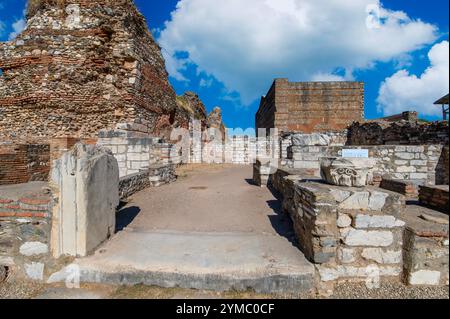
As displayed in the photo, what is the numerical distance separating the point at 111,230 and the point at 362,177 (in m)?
3.65

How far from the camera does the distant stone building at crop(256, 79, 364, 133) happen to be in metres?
19.9

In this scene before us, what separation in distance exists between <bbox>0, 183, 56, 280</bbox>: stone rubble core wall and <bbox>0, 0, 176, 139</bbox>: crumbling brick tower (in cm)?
716

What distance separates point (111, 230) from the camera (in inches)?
141

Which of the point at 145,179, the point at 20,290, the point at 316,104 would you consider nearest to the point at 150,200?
the point at 145,179

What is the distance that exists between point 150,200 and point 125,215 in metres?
1.31

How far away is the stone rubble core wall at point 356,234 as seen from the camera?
2.58m

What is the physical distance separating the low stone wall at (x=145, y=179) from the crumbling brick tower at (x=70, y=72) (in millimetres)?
2773

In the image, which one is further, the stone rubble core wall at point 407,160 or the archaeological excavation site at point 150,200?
the stone rubble core wall at point 407,160

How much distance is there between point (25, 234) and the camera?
3.04 metres

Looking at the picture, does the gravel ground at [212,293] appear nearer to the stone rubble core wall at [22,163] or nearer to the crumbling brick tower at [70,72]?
the stone rubble core wall at [22,163]

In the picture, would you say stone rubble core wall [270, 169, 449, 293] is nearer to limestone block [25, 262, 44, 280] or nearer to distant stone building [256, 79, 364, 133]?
limestone block [25, 262, 44, 280]

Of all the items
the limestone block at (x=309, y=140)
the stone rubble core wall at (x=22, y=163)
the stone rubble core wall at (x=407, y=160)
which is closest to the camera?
the stone rubble core wall at (x=22, y=163)

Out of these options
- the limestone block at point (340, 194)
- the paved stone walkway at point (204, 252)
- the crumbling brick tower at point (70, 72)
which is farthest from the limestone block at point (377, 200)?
the crumbling brick tower at point (70, 72)

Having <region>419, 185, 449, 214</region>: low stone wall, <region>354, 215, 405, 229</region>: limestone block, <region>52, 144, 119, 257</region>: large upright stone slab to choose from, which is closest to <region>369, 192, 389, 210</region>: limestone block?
<region>354, 215, 405, 229</region>: limestone block
